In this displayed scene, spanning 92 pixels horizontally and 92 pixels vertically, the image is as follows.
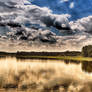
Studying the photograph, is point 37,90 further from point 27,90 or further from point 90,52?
point 90,52

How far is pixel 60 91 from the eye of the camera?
17.6 m

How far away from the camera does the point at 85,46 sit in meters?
140

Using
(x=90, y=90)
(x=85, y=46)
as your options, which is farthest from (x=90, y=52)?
(x=90, y=90)

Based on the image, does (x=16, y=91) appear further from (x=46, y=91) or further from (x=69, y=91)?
(x=69, y=91)

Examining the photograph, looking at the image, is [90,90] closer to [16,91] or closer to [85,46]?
[16,91]

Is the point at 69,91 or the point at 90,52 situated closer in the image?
the point at 69,91

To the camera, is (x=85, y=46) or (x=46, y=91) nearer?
(x=46, y=91)

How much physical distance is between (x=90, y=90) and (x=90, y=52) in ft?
388

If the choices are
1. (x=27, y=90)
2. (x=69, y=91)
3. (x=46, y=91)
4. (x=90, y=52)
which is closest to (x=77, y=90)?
(x=69, y=91)

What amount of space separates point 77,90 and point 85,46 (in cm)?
12498

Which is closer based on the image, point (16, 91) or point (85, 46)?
point (16, 91)

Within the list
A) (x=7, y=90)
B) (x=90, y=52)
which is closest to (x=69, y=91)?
(x=7, y=90)

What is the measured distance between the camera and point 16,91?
17.4 m

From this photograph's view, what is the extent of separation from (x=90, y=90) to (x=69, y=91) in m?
2.36
